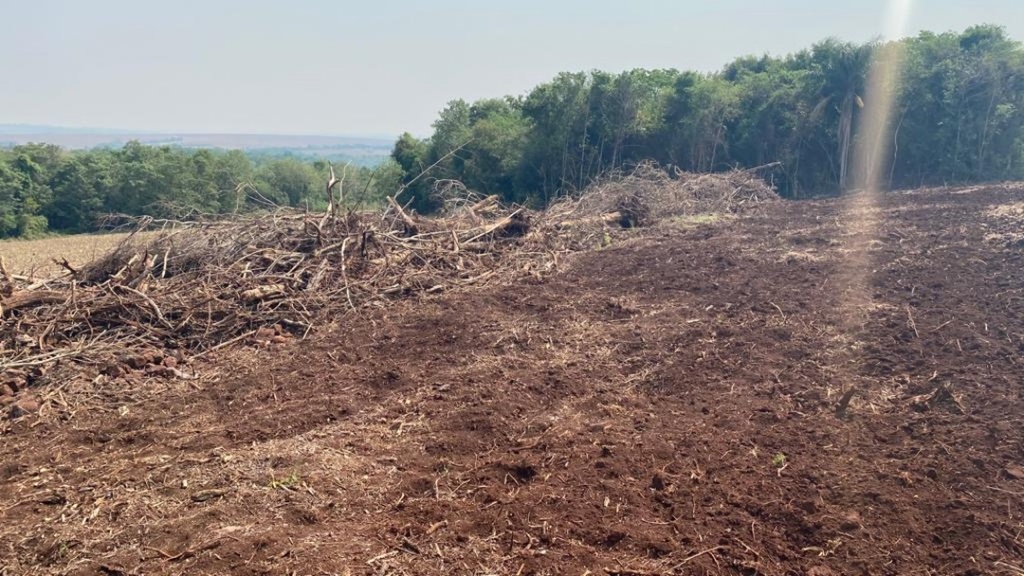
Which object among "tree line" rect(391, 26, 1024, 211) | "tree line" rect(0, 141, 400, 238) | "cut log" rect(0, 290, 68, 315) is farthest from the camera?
"tree line" rect(0, 141, 400, 238)

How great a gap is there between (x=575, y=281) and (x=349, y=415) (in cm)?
440

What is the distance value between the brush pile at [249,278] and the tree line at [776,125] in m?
6.39

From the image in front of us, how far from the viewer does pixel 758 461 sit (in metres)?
3.64

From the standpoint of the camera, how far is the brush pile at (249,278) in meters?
5.88

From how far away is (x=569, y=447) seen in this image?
12.8ft

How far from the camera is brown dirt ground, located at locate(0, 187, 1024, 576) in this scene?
9.64 ft

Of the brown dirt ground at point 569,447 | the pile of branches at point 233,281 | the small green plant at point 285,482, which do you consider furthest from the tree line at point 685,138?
the small green plant at point 285,482

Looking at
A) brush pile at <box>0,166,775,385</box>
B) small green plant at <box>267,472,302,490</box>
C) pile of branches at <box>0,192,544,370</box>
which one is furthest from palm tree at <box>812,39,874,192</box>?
small green plant at <box>267,472,302,490</box>

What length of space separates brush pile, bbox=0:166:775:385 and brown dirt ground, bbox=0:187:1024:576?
52 centimetres

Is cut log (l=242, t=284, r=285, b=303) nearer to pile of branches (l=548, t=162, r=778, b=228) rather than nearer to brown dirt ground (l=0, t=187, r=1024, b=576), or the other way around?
brown dirt ground (l=0, t=187, r=1024, b=576)

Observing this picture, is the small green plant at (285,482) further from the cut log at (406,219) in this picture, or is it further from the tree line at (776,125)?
the tree line at (776,125)

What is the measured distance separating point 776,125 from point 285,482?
66.3ft

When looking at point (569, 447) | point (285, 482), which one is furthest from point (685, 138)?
point (285, 482)

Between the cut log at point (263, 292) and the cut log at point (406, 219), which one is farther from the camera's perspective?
the cut log at point (406, 219)
